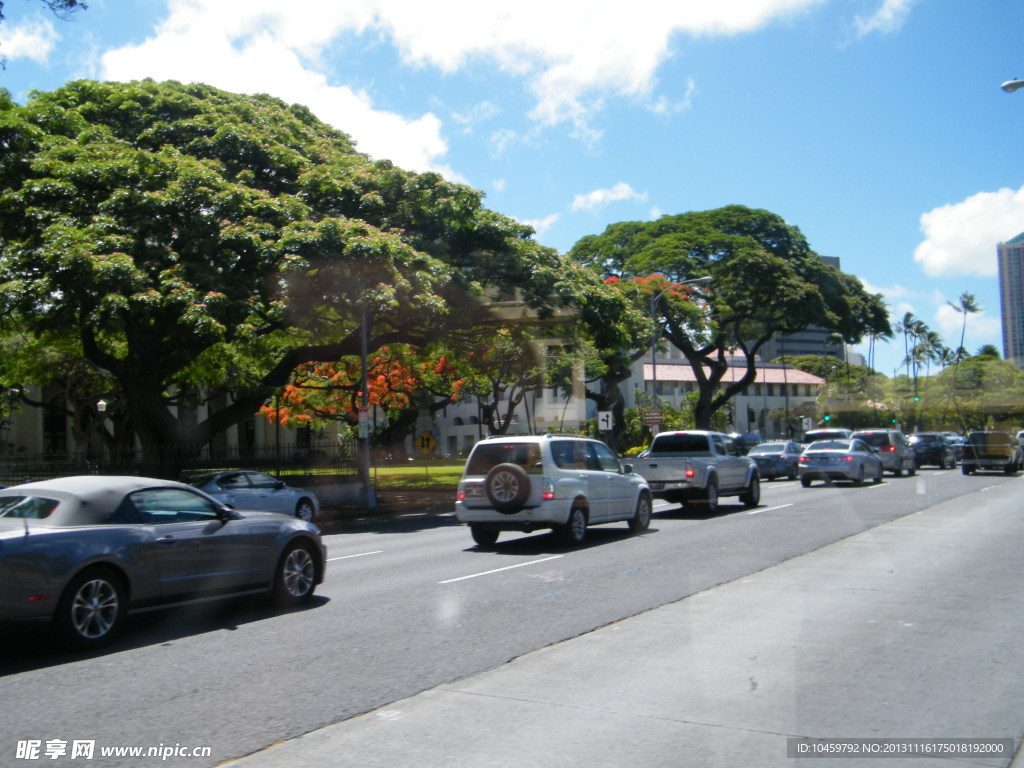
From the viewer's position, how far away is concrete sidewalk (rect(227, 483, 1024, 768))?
525 cm

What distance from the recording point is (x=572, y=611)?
30.3 ft

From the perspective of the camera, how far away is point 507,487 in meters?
13.9

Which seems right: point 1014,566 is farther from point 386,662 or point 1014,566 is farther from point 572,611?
point 386,662

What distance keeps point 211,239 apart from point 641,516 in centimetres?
1071

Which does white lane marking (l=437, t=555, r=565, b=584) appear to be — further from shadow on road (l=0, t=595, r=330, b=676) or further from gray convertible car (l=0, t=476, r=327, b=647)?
gray convertible car (l=0, t=476, r=327, b=647)

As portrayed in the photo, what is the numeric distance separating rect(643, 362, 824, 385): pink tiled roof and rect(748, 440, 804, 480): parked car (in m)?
32.9

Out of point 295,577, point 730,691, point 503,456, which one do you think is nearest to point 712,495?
point 503,456

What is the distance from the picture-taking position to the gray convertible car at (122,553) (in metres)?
7.32

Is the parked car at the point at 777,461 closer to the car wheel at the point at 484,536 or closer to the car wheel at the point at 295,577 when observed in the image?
the car wheel at the point at 484,536

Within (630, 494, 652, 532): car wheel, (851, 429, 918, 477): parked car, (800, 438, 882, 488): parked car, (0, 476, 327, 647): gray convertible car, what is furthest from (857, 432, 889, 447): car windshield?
(0, 476, 327, 647): gray convertible car

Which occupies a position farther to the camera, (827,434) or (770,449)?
(827,434)

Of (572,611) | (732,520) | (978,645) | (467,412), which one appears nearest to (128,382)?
(732,520)

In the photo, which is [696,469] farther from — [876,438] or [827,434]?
[827,434]

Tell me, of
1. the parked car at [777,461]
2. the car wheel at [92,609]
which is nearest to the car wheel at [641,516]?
the car wheel at [92,609]
